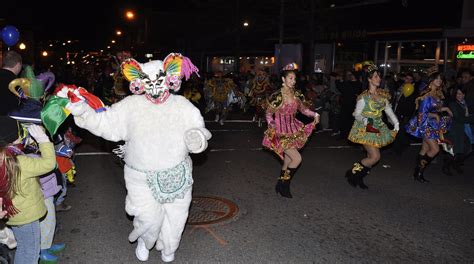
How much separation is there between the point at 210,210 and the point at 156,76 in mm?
2372

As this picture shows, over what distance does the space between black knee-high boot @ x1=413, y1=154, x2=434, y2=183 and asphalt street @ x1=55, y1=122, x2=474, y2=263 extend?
0.18 meters

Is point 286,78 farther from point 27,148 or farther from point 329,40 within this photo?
point 329,40

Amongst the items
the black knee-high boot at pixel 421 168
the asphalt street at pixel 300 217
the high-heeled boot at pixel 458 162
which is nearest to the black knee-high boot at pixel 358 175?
the asphalt street at pixel 300 217

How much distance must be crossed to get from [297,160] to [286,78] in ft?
4.00

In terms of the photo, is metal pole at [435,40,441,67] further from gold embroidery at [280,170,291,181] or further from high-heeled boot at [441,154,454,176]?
gold embroidery at [280,170,291,181]

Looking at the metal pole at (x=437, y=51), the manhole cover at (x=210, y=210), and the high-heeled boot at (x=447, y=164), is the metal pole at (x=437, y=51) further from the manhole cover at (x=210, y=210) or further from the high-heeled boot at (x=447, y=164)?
the manhole cover at (x=210, y=210)

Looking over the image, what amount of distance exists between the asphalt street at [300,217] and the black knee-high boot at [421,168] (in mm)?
180

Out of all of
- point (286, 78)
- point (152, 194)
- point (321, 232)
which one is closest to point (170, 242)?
point (152, 194)

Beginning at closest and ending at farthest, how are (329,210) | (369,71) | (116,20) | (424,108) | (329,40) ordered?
(329,210)
(369,71)
(424,108)
(329,40)
(116,20)

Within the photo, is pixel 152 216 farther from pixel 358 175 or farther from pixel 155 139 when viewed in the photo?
pixel 358 175

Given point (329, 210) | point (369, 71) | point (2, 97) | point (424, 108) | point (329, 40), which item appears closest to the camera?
point (2, 97)

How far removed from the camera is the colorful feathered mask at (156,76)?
14.0ft

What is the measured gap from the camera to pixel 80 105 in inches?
157

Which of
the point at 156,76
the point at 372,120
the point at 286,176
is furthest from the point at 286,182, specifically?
the point at 156,76
